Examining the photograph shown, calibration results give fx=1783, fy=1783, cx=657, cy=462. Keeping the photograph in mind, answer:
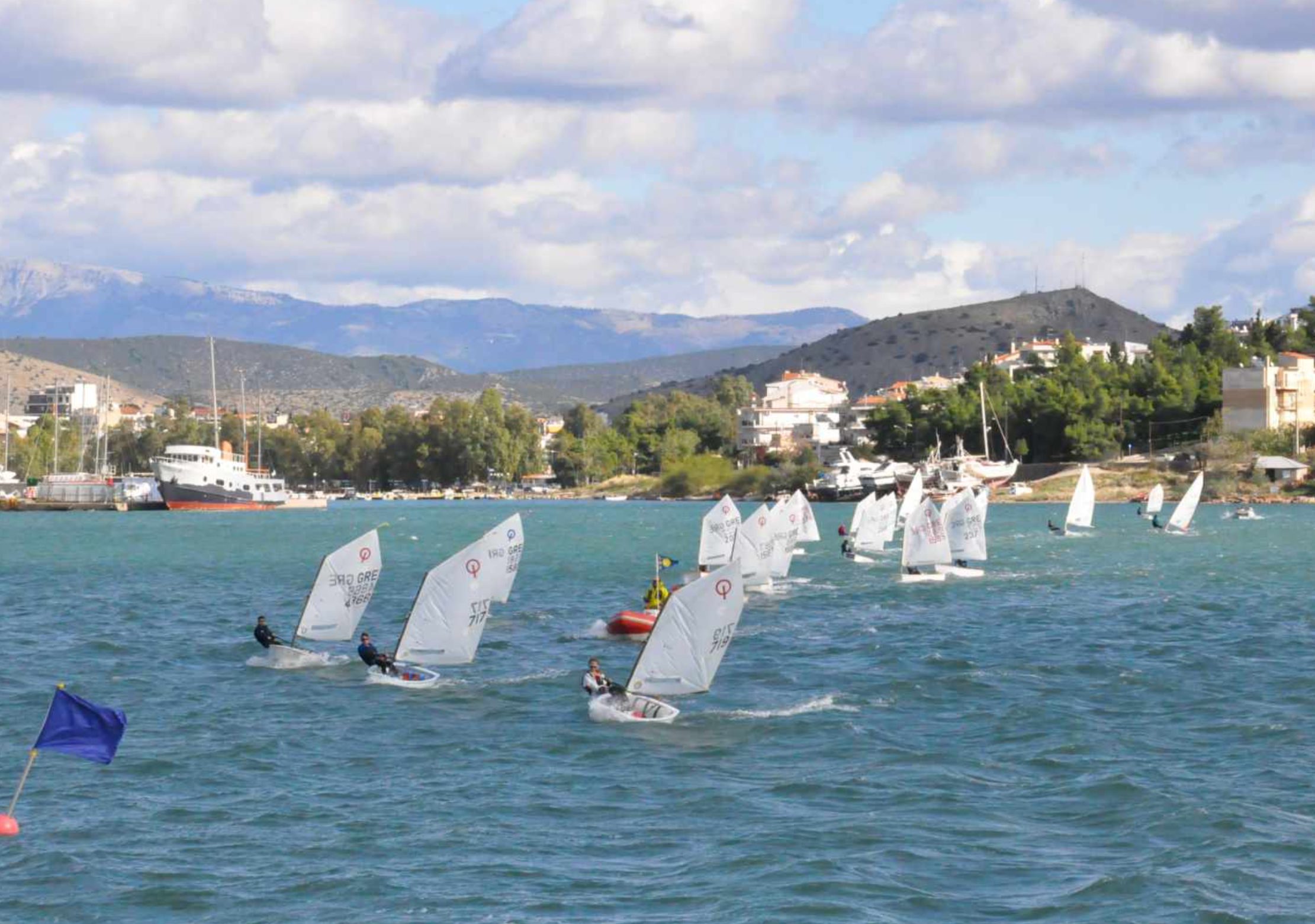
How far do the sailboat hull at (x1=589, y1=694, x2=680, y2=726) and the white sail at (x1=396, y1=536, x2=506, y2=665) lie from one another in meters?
7.82

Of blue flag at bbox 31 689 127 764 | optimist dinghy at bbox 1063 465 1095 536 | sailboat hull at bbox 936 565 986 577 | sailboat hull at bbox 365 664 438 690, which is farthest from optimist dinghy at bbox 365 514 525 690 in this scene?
optimist dinghy at bbox 1063 465 1095 536

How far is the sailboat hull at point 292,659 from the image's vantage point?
50500 millimetres

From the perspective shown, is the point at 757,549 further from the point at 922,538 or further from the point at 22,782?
the point at 22,782

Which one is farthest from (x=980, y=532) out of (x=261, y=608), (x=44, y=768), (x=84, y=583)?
(x=44, y=768)

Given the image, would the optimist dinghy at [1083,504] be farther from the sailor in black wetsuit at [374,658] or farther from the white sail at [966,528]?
the sailor in black wetsuit at [374,658]

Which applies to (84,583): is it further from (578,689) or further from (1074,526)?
(1074,526)

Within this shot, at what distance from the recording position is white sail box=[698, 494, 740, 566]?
74.6 m

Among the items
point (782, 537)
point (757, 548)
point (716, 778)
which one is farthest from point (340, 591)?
point (782, 537)

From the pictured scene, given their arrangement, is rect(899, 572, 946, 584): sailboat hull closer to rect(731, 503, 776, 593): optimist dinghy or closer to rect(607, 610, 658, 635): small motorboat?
rect(731, 503, 776, 593): optimist dinghy

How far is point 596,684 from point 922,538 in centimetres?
4124

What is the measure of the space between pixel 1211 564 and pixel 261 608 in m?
49.8

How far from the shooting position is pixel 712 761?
36.1 metres

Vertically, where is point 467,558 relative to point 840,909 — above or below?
above

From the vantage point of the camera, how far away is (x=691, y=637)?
41125mm
